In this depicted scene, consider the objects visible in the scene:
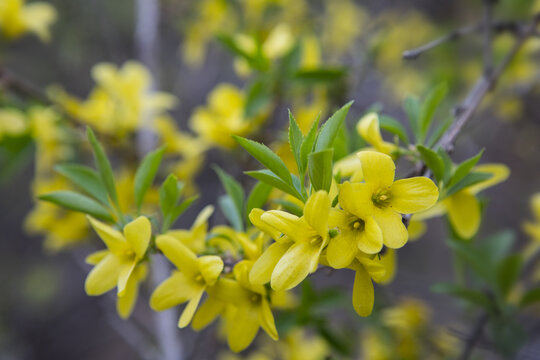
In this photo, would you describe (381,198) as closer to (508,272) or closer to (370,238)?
(370,238)

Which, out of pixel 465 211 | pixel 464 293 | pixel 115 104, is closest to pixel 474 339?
pixel 464 293

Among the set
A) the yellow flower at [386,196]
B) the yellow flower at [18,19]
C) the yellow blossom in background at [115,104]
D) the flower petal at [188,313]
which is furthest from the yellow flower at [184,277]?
the yellow flower at [18,19]

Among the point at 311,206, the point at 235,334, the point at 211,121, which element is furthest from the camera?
the point at 211,121

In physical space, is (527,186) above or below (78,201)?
below

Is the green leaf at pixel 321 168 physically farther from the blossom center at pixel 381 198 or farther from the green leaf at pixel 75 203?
the green leaf at pixel 75 203

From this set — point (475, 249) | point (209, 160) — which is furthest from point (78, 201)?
point (209, 160)

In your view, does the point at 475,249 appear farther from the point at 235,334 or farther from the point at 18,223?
the point at 18,223

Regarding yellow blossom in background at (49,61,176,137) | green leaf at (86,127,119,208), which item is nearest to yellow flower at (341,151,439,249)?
green leaf at (86,127,119,208)
